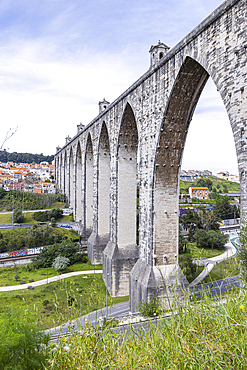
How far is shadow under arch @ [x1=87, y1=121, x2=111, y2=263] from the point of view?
2244 cm

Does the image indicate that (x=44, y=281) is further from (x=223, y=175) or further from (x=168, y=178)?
(x=223, y=175)

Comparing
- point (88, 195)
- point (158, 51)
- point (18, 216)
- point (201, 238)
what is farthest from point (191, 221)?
point (158, 51)

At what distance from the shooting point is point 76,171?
33969mm

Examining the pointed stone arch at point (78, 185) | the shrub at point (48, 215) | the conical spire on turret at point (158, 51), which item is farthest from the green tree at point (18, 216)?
the conical spire on turret at point (158, 51)

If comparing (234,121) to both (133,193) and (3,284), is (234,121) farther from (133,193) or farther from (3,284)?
(3,284)

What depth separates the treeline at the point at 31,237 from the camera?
29.3 metres

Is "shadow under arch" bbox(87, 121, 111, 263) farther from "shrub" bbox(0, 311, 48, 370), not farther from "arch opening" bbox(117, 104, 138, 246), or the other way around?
"shrub" bbox(0, 311, 48, 370)

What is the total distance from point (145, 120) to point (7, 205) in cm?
3970

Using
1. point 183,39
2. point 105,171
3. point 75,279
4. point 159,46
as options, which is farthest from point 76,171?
point 183,39

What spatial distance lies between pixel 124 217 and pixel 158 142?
6780mm

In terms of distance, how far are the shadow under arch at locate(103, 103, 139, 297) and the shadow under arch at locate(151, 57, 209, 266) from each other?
4922mm

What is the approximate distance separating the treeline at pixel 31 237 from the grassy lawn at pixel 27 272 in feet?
14.3

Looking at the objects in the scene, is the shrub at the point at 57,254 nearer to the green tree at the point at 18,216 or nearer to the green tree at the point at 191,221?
the green tree at the point at 18,216

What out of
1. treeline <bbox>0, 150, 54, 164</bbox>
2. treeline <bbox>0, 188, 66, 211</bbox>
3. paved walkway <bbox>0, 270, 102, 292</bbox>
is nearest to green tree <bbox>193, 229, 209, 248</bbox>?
paved walkway <bbox>0, 270, 102, 292</bbox>
